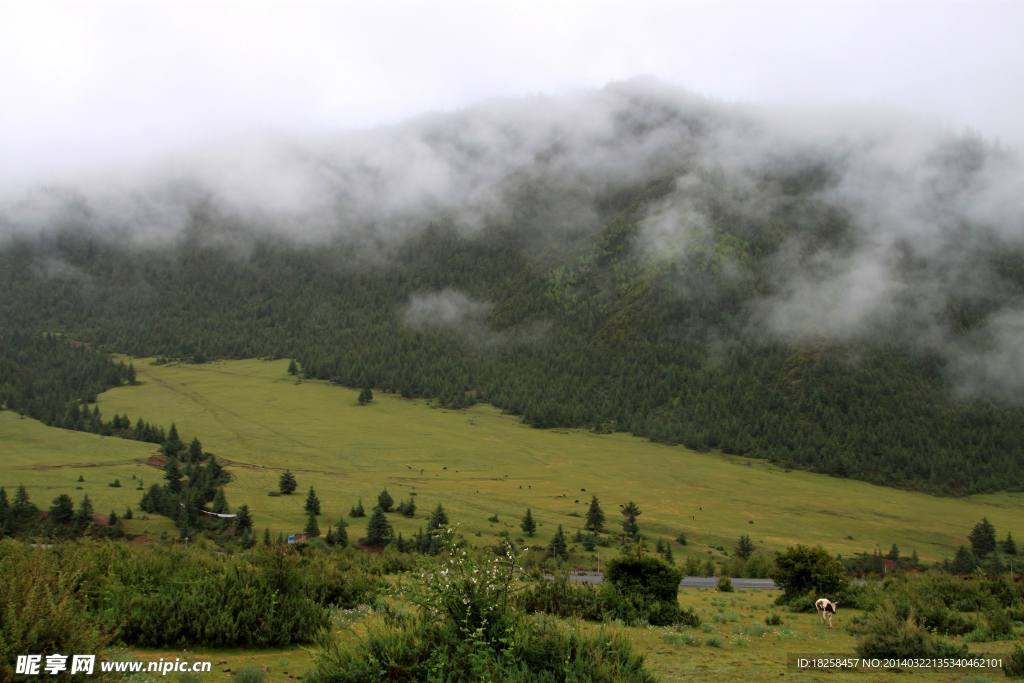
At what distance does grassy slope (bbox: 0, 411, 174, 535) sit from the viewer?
61.7 metres

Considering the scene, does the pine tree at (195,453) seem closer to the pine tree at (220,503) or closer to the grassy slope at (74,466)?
the grassy slope at (74,466)

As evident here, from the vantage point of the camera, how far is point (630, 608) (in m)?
20.0

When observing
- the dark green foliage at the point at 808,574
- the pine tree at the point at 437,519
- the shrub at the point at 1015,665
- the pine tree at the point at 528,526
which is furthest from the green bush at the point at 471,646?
the pine tree at the point at 528,526

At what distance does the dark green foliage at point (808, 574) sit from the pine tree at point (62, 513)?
52.3 meters

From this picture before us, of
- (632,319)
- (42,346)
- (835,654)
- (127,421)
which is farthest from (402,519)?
(42,346)

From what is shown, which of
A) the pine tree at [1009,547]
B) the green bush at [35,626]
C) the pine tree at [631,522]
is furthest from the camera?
the pine tree at [1009,547]

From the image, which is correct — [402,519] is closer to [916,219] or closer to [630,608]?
[630,608]

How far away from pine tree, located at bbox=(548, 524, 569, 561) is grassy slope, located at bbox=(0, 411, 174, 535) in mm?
30492

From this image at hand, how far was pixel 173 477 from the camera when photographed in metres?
70.0

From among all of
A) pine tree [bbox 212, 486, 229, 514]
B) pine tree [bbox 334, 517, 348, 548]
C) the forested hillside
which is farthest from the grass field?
the forested hillside

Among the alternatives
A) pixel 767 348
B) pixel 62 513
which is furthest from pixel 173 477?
pixel 767 348

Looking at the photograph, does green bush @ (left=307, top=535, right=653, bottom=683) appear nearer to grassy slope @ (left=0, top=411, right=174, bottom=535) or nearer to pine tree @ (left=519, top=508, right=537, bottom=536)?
pine tree @ (left=519, top=508, right=537, bottom=536)

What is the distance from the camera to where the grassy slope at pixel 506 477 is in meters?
69.4

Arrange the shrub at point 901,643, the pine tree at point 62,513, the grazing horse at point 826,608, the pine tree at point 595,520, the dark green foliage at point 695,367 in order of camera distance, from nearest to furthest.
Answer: the shrub at point 901,643 < the grazing horse at point 826,608 < the pine tree at point 62,513 < the pine tree at point 595,520 < the dark green foliage at point 695,367
